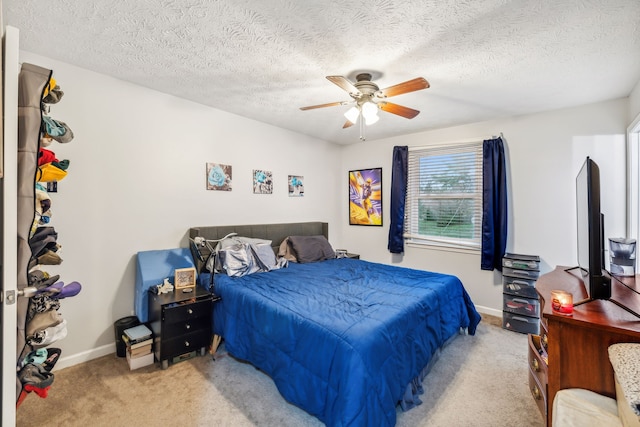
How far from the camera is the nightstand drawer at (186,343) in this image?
2.33 m

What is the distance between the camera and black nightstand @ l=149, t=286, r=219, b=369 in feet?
7.60

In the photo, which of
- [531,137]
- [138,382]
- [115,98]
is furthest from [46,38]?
[531,137]

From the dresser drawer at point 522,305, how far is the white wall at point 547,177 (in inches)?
16.9

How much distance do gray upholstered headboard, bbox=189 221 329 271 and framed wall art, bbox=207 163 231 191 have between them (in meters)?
0.48

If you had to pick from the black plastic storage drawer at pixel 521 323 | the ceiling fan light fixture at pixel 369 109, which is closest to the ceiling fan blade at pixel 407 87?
the ceiling fan light fixture at pixel 369 109

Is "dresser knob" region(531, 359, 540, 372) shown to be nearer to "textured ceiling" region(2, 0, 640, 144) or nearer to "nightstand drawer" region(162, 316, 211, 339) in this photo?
"textured ceiling" region(2, 0, 640, 144)

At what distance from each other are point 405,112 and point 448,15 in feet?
2.75

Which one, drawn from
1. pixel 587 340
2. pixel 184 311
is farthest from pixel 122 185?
pixel 587 340

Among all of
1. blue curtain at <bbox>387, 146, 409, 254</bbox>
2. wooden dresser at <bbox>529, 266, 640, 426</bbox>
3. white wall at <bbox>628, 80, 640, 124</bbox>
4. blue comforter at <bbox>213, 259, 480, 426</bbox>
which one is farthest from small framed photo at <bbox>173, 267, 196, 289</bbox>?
white wall at <bbox>628, 80, 640, 124</bbox>

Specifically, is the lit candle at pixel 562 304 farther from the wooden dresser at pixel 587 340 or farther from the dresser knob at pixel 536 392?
the dresser knob at pixel 536 392

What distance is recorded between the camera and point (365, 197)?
4.82 meters

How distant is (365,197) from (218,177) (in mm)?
2456

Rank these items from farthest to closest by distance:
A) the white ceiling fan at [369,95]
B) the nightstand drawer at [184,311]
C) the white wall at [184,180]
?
the white wall at [184,180], the nightstand drawer at [184,311], the white ceiling fan at [369,95]

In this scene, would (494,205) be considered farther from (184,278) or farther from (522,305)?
(184,278)
